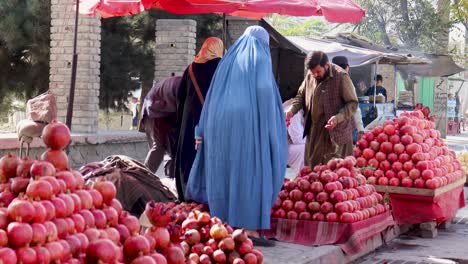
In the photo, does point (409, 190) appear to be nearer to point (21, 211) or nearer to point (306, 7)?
point (306, 7)

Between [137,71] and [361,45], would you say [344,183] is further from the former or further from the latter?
[361,45]

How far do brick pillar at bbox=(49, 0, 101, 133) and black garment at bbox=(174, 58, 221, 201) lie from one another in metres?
4.39

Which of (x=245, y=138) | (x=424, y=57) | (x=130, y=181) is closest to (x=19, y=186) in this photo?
(x=245, y=138)

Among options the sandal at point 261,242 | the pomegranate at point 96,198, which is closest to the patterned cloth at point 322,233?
the sandal at point 261,242

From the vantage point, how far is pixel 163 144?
374 inches

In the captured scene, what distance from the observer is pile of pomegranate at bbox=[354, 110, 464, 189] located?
8.59 m

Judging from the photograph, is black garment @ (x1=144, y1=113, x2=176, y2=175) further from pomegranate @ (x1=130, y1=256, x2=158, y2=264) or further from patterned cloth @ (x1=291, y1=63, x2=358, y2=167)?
pomegranate @ (x1=130, y1=256, x2=158, y2=264)

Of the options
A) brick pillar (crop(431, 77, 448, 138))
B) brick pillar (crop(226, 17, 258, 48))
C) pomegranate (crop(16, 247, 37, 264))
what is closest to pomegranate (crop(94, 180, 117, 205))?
pomegranate (crop(16, 247, 37, 264))

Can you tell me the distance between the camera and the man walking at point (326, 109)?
A: 340 inches

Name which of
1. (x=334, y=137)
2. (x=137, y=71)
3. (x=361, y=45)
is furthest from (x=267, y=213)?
(x=361, y=45)

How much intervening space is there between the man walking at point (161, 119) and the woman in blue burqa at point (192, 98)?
2.98ft

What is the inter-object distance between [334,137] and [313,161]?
465 mm

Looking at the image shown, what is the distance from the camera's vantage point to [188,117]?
25.9 ft

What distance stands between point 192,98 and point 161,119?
1573 millimetres
